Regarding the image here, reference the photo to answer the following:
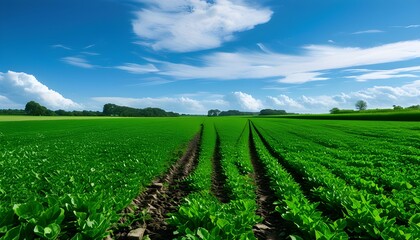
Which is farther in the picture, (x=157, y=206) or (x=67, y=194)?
(x=157, y=206)

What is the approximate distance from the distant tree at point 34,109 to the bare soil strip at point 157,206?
159523 millimetres

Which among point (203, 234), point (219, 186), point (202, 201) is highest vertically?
point (203, 234)

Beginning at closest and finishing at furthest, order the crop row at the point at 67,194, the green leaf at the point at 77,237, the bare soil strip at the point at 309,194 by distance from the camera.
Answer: the green leaf at the point at 77,237
the crop row at the point at 67,194
the bare soil strip at the point at 309,194

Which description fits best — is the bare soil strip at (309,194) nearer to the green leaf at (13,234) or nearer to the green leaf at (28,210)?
the green leaf at (28,210)

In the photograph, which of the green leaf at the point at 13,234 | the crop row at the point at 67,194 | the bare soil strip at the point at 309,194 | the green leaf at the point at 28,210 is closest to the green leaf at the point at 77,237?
the crop row at the point at 67,194

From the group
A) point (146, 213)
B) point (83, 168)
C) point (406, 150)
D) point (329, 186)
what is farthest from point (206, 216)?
point (406, 150)

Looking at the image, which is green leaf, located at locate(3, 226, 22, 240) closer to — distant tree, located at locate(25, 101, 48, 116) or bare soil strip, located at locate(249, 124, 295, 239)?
bare soil strip, located at locate(249, 124, 295, 239)

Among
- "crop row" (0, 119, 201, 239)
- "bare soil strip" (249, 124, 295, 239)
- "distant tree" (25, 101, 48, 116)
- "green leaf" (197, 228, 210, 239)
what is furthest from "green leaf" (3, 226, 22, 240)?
"distant tree" (25, 101, 48, 116)

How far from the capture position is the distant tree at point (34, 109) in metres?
151

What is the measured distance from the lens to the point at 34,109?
152 meters

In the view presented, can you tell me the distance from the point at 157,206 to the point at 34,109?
16802cm

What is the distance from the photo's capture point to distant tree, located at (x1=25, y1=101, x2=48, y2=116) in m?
151

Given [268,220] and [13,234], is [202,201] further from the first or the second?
[13,234]

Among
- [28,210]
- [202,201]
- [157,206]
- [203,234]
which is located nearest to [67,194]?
[28,210]
